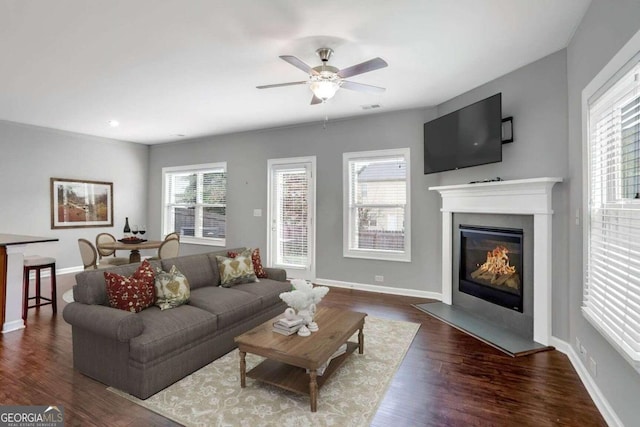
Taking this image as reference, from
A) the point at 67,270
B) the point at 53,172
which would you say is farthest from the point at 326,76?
the point at 67,270

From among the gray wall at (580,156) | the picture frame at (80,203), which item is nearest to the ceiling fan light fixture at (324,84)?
the gray wall at (580,156)

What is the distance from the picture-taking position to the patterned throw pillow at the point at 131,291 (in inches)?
102

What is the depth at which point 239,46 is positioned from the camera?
3.03 m

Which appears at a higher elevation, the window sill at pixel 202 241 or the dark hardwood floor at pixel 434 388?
the window sill at pixel 202 241

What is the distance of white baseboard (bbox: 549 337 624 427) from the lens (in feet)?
6.72

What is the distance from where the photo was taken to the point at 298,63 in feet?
8.63

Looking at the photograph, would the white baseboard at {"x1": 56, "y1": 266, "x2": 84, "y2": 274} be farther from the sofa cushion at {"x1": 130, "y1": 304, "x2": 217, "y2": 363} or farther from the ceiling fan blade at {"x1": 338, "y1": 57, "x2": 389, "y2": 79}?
the ceiling fan blade at {"x1": 338, "y1": 57, "x2": 389, "y2": 79}

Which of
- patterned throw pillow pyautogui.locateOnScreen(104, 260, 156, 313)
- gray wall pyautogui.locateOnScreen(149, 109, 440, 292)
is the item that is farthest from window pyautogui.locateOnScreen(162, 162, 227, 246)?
patterned throw pillow pyautogui.locateOnScreen(104, 260, 156, 313)

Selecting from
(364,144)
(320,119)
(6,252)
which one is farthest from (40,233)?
(364,144)

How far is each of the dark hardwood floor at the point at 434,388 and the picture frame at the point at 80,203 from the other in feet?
11.9

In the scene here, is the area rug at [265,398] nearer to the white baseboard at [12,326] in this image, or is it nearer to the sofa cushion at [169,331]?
the sofa cushion at [169,331]

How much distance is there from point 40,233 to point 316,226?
509cm

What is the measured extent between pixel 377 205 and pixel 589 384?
3.33m

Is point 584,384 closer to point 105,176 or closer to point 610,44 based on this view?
point 610,44
